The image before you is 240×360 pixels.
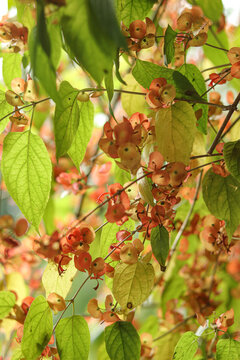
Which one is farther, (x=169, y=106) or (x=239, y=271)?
(x=239, y=271)

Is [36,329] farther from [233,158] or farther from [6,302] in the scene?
[233,158]

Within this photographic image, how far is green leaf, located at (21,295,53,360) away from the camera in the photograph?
41 cm

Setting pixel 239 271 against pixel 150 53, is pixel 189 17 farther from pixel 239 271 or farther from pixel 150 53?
pixel 239 271

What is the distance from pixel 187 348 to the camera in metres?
0.46

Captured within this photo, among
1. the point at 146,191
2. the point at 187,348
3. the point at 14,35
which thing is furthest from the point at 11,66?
the point at 187,348

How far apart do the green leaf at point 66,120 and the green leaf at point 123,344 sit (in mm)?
187

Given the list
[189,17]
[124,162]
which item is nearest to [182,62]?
[189,17]

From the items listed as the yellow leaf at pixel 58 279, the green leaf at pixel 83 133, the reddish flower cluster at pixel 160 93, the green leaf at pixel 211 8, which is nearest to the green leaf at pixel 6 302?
the yellow leaf at pixel 58 279

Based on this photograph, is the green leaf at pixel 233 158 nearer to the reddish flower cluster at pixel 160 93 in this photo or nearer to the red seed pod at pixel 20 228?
the reddish flower cluster at pixel 160 93

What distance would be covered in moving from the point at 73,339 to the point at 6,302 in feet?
0.37

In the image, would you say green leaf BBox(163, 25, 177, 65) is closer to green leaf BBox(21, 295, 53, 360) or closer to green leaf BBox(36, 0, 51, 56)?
green leaf BBox(36, 0, 51, 56)

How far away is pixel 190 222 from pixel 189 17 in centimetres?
35

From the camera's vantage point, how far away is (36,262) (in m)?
0.82

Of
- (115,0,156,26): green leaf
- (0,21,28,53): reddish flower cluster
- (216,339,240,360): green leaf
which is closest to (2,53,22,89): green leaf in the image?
(0,21,28,53): reddish flower cluster
